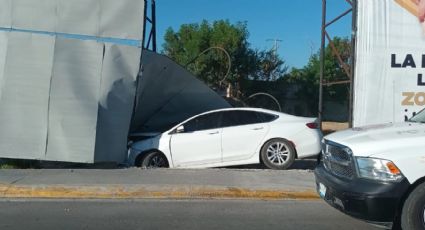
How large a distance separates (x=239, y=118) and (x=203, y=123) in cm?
76

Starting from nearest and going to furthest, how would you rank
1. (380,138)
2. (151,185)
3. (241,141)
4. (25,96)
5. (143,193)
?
(380,138), (143,193), (151,185), (25,96), (241,141)

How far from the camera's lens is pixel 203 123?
12266 millimetres

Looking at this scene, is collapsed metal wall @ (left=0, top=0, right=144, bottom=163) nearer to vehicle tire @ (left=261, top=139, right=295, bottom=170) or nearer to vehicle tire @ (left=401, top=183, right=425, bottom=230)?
vehicle tire @ (left=261, top=139, right=295, bottom=170)

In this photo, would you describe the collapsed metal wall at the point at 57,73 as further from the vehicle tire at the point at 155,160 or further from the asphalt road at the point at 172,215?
the asphalt road at the point at 172,215

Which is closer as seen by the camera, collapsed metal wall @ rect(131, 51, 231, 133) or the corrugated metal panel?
the corrugated metal panel

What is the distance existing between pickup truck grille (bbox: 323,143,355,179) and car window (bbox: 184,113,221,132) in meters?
5.44

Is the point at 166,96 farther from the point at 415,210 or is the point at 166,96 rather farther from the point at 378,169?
the point at 415,210

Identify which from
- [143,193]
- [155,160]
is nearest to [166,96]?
[155,160]

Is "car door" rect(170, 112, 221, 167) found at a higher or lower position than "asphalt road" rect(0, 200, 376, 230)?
higher

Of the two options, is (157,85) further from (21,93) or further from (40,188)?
(40,188)

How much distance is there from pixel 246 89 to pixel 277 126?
2632cm

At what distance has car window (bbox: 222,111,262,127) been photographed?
12.2 meters

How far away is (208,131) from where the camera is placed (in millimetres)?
12094

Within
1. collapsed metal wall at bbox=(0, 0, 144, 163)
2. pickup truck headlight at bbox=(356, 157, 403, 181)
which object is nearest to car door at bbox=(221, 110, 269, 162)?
collapsed metal wall at bbox=(0, 0, 144, 163)
